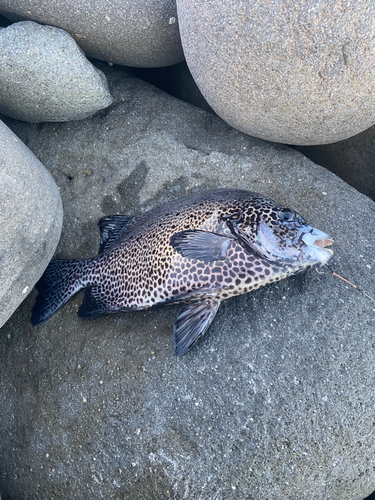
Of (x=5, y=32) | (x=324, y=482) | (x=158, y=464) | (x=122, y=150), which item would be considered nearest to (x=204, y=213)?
(x=122, y=150)

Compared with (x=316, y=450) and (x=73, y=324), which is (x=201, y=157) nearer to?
(x=73, y=324)

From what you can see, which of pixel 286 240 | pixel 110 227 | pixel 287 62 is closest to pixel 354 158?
pixel 287 62

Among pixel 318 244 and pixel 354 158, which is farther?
pixel 354 158

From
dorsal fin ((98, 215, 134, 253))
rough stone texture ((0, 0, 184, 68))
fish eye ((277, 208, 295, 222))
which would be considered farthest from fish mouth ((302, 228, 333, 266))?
rough stone texture ((0, 0, 184, 68))

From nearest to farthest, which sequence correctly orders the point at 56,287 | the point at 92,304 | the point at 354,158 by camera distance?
the point at 92,304, the point at 56,287, the point at 354,158

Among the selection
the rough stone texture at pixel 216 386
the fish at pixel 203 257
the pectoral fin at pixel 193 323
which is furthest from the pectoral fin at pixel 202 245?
the rough stone texture at pixel 216 386

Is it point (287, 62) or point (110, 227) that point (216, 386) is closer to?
point (110, 227)
